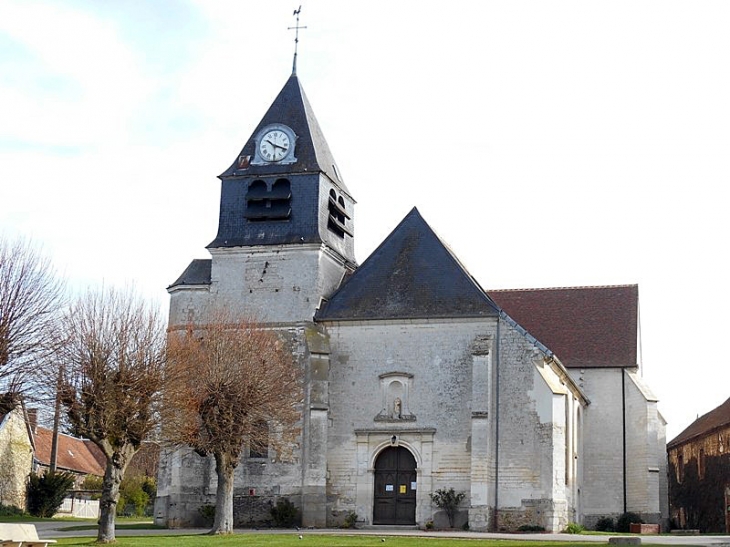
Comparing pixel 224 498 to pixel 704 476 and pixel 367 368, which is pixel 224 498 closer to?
pixel 367 368

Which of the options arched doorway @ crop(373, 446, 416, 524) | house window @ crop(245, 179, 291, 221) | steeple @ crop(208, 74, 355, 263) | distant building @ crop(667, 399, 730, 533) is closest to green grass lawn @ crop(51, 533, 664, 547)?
arched doorway @ crop(373, 446, 416, 524)

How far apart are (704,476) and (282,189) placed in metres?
19.3

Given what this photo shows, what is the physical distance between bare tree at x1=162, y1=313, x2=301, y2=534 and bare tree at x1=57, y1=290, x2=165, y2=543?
76cm

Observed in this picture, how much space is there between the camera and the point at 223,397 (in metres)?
27.1

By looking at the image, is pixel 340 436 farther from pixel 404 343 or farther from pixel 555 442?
pixel 555 442

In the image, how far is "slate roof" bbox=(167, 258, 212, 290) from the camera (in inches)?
1309

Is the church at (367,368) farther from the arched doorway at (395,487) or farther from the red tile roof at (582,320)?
the red tile roof at (582,320)

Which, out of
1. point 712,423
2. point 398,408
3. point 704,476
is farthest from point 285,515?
point 712,423

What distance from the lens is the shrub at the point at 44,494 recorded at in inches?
1602

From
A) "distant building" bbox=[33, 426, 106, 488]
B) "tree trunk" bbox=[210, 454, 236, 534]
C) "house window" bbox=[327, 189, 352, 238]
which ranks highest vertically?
"house window" bbox=[327, 189, 352, 238]

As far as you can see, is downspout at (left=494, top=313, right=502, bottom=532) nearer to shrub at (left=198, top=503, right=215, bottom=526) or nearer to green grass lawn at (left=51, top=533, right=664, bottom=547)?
green grass lawn at (left=51, top=533, right=664, bottom=547)

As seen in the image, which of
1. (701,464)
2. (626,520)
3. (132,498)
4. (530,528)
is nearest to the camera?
(530,528)

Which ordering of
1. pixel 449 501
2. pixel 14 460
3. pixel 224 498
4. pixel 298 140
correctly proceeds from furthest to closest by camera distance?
pixel 14 460
pixel 298 140
pixel 449 501
pixel 224 498

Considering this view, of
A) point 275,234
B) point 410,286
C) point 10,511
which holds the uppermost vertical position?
point 275,234
